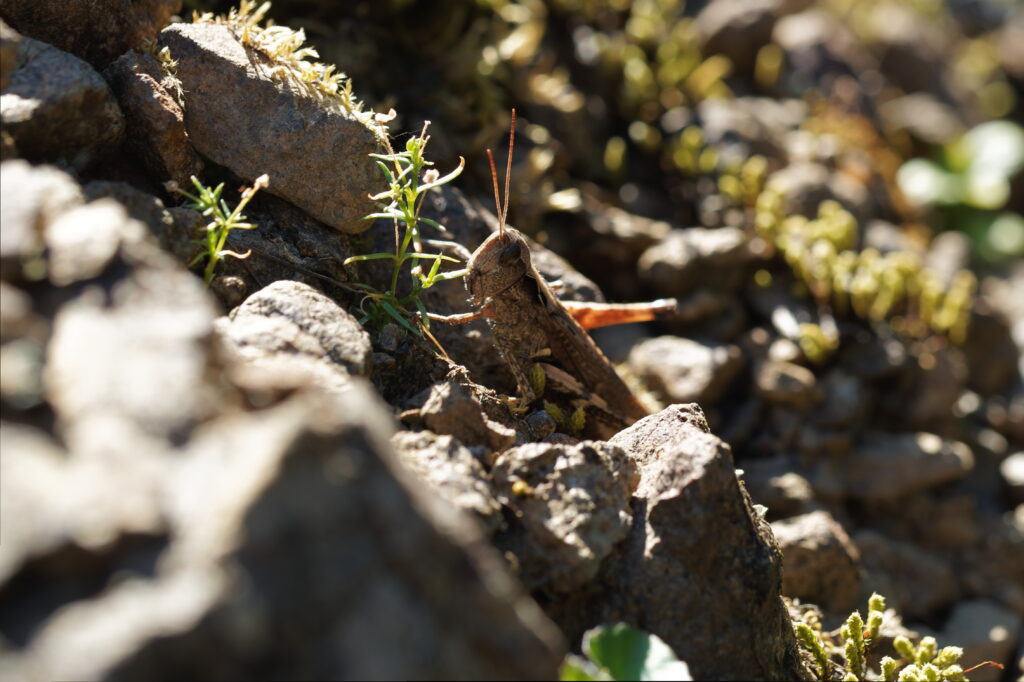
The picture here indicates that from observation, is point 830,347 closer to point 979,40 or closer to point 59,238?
point 59,238

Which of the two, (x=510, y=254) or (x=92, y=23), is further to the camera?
(x=510, y=254)

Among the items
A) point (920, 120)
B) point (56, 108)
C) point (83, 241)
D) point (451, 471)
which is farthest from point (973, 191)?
point (83, 241)

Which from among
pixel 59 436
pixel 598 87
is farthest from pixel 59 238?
pixel 598 87

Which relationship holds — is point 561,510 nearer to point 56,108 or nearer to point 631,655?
point 631,655

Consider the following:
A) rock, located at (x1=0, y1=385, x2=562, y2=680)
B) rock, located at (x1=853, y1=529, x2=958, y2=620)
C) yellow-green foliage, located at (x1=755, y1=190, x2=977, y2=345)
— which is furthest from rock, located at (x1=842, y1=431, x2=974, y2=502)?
rock, located at (x1=0, y1=385, x2=562, y2=680)

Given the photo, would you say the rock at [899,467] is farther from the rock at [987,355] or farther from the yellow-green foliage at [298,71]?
the yellow-green foliage at [298,71]

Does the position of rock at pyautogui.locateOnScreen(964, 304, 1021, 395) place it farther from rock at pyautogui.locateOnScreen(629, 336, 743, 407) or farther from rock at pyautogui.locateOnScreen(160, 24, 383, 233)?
rock at pyautogui.locateOnScreen(160, 24, 383, 233)

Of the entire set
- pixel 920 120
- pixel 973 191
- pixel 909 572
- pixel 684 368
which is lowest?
pixel 909 572
